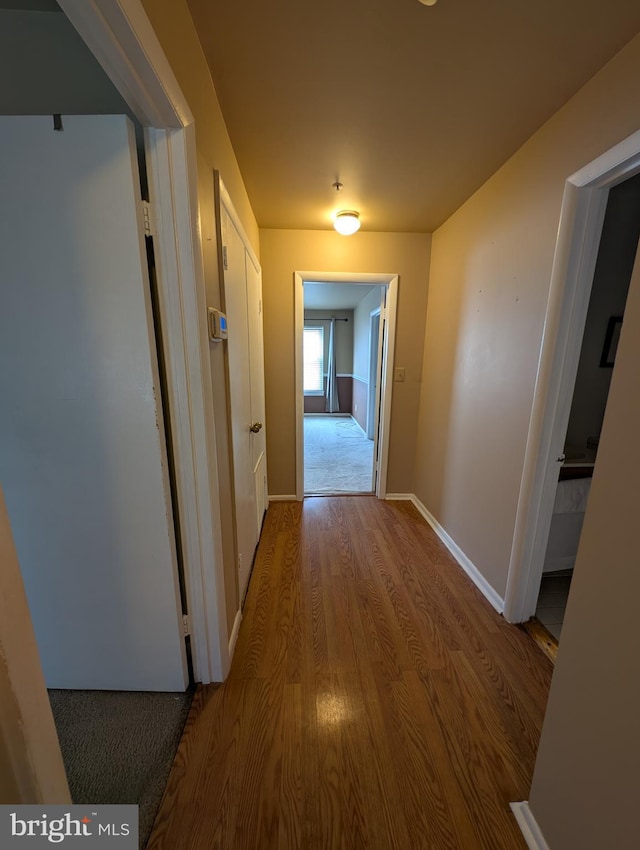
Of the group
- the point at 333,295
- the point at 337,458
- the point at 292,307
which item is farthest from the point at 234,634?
the point at 333,295

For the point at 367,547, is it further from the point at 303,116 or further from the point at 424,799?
the point at 303,116

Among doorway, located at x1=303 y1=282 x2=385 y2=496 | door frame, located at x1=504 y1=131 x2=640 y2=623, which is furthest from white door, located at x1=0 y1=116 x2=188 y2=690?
doorway, located at x1=303 y1=282 x2=385 y2=496

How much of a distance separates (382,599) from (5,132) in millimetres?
2367

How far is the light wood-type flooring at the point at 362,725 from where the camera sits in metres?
0.93

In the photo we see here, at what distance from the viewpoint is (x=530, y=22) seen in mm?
1000

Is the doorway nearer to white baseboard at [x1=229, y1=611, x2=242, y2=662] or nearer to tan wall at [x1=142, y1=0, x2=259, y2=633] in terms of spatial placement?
white baseboard at [x1=229, y1=611, x2=242, y2=662]

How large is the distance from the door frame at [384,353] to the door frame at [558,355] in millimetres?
1416

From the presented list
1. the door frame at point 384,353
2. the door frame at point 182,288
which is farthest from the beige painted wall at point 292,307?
the door frame at point 182,288

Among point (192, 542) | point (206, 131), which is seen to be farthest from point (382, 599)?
point (206, 131)

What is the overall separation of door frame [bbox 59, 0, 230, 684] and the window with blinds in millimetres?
6165

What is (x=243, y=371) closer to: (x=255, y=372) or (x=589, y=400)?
(x=255, y=372)

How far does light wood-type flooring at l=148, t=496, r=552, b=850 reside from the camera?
93cm

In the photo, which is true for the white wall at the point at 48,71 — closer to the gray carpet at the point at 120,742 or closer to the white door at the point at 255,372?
the white door at the point at 255,372

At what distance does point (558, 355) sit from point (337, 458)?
3140 millimetres
